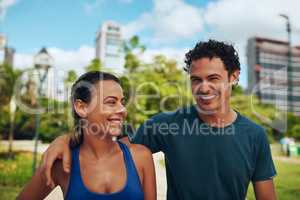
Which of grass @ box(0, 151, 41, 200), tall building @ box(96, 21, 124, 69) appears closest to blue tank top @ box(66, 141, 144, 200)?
grass @ box(0, 151, 41, 200)

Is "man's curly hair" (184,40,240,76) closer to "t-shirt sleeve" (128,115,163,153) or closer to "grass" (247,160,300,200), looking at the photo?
"t-shirt sleeve" (128,115,163,153)

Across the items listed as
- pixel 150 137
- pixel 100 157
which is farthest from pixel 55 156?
pixel 150 137

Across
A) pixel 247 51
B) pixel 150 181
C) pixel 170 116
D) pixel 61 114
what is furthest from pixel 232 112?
pixel 247 51

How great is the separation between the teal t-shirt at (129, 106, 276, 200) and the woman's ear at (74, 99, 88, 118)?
0.57 metres

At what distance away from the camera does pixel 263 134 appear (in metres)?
2.60

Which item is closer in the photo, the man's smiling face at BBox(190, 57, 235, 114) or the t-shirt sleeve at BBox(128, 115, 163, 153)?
the man's smiling face at BBox(190, 57, 235, 114)

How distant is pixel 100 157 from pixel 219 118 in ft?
2.89

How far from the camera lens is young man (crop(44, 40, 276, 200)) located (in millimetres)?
2508

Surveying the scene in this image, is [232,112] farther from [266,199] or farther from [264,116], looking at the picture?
[264,116]

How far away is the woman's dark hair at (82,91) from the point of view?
2500 millimetres

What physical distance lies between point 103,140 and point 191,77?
764mm

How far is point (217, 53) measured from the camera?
2771mm

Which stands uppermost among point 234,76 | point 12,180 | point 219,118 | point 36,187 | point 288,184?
point 234,76

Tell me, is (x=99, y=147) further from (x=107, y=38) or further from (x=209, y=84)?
(x=107, y=38)
